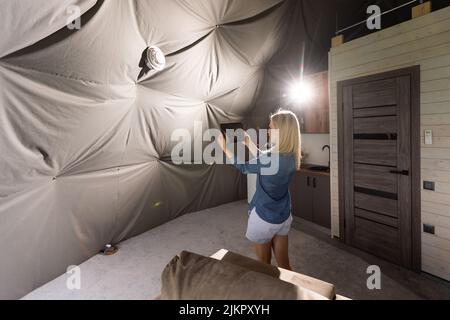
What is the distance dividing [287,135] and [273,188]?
351 mm

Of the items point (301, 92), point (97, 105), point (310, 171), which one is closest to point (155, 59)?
point (97, 105)

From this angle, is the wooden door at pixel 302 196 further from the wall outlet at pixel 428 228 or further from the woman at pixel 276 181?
the woman at pixel 276 181

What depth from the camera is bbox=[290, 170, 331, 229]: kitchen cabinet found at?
356 cm

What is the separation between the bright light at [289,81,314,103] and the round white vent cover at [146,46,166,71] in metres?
2.20

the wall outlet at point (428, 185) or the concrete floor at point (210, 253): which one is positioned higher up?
the wall outlet at point (428, 185)

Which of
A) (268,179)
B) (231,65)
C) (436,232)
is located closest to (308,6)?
(231,65)

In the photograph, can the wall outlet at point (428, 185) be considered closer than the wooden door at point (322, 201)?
Yes

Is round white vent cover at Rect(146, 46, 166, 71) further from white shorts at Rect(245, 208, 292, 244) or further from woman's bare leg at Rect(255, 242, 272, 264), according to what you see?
woman's bare leg at Rect(255, 242, 272, 264)

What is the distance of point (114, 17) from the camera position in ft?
6.47

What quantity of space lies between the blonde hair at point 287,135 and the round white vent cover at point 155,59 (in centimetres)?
130

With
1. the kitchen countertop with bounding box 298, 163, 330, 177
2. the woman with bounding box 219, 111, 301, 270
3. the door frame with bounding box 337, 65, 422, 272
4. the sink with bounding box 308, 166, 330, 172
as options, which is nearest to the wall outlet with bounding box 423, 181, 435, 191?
the door frame with bounding box 337, 65, 422, 272

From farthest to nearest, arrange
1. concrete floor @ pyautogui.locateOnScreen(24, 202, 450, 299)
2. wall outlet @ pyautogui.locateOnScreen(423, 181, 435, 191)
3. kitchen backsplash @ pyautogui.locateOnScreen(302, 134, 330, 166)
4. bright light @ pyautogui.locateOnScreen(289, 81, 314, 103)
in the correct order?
kitchen backsplash @ pyautogui.locateOnScreen(302, 134, 330, 166) < bright light @ pyautogui.locateOnScreen(289, 81, 314, 103) < wall outlet @ pyautogui.locateOnScreen(423, 181, 435, 191) < concrete floor @ pyautogui.locateOnScreen(24, 202, 450, 299)

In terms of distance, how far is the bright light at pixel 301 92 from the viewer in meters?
3.90

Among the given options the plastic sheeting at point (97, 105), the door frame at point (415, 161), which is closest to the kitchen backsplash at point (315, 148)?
the plastic sheeting at point (97, 105)
